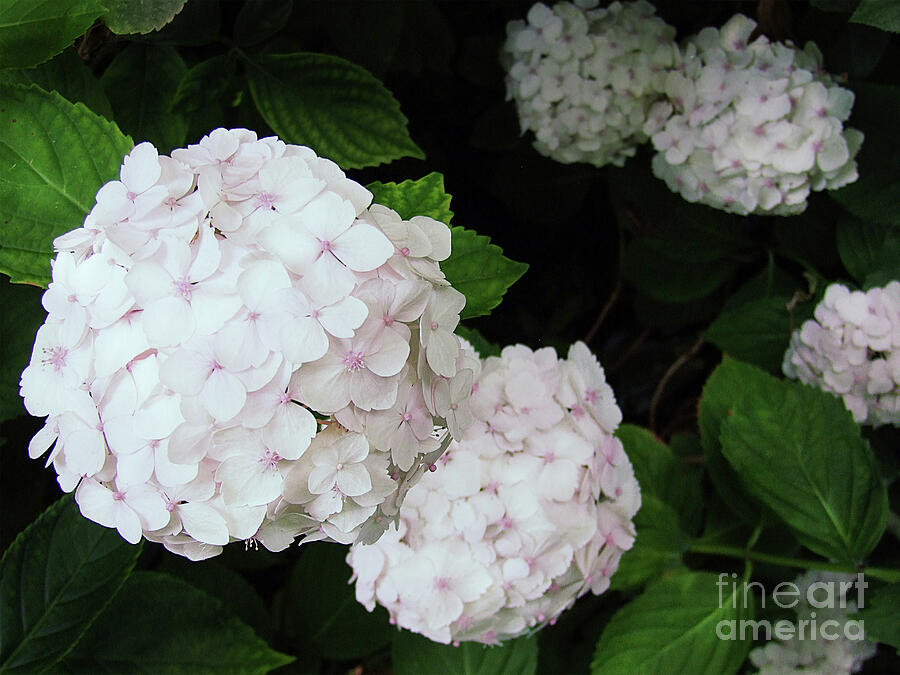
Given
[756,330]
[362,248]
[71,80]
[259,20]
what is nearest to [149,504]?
[362,248]

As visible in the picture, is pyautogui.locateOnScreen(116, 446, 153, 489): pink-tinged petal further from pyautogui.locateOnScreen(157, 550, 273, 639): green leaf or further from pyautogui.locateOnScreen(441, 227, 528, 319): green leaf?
pyautogui.locateOnScreen(157, 550, 273, 639): green leaf

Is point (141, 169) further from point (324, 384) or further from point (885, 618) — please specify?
point (885, 618)

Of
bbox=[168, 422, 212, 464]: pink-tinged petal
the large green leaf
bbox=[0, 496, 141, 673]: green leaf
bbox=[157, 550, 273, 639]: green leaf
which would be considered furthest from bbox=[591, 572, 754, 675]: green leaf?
bbox=[168, 422, 212, 464]: pink-tinged petal

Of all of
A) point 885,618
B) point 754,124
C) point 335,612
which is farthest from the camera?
point 335,612

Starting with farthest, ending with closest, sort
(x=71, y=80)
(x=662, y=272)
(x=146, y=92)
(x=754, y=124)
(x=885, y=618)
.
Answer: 1. (x=662, y=272)
2. (x=754, y=124)
3. (x=885, y=618)
4. (x=146, y=92)
5. (x=71, y=80)

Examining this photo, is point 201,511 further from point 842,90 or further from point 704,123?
point 842,90

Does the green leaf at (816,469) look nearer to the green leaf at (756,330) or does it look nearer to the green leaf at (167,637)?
the green leaf at (756,330)

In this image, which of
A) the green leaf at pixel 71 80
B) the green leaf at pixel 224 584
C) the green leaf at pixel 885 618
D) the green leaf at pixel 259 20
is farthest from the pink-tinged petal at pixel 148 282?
the green leaf at pixel 885 618

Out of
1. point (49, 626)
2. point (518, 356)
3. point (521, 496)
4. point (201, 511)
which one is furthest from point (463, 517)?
point (49, 626)
